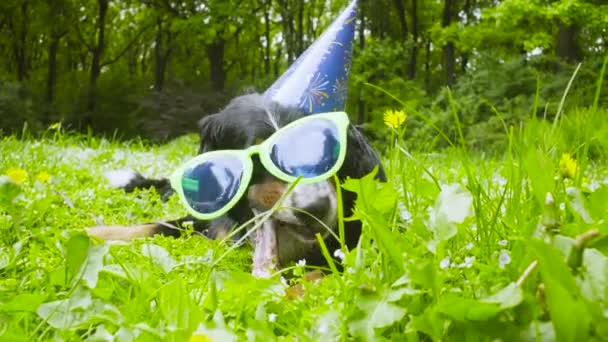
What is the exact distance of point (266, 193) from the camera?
1817mm

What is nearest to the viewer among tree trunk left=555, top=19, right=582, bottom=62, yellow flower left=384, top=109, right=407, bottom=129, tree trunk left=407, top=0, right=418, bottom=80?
yellow flower left=384, top=109, right=407, bottom=129

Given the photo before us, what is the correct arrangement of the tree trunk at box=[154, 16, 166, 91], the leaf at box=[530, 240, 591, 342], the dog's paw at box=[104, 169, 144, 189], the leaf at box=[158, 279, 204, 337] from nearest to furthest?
the leaf at box=[530, 240, 591, 342], the leaf at box=[158, 279, 204, 337], the dog's paw at box=[104, 169, 144, 189], the tree trunk at box=[154, 16, 166, 91]

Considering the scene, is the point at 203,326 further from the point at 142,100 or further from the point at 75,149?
the point at 142,100

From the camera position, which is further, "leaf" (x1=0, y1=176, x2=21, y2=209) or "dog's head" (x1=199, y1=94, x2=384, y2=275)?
"dog's head" (x1=199, y1=94, x2=384, y2=275)

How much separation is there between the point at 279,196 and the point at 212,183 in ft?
0.75

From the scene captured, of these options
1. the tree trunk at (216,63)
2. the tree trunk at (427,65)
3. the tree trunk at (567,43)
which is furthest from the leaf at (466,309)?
the tree trunk at (216,63)

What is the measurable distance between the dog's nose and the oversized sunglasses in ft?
0.25

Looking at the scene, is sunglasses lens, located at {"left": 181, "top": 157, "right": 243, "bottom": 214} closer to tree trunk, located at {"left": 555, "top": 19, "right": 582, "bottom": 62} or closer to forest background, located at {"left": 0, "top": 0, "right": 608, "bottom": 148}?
forest background, located at {"left": 0, "top": 0, "right": 608, "bottom": 148}

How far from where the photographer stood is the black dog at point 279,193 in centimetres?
178

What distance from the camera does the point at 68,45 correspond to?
18.2 metres

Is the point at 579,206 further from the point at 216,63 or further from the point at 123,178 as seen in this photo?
the point at 216,63

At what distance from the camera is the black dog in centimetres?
178

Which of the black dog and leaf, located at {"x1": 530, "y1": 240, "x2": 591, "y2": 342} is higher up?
leaf, located at {"x1": 530, "y1": 240, "x2": 591, "y2": 342}

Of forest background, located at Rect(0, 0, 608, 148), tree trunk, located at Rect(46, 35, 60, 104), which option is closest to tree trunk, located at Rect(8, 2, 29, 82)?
forest background, located at Rect(0, 0, 608, 148)
